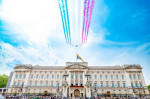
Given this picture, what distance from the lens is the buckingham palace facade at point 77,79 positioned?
48938 millimetres

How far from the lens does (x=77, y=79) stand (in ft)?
167

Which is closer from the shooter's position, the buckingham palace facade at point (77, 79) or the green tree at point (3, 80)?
the buckingham palace facade at point (77, 79)

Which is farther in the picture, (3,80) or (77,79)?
(3,80)

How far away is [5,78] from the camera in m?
66.3

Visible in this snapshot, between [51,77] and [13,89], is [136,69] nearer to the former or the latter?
[51,77]

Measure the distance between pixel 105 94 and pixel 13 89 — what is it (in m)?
44.1

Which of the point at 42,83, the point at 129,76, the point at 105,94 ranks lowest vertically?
the point at 105,94

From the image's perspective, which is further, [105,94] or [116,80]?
[116,80]

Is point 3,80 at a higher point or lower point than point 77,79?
lower

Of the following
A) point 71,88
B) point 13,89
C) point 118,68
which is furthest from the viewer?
point 118,68

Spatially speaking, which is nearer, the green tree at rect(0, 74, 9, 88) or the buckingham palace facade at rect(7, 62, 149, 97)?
the buckingham palace facade at rect(7, 62, 149, 97)

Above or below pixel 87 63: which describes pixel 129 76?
below

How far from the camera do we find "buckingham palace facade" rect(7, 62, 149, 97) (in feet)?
161

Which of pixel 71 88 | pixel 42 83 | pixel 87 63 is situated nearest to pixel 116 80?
pixel 87 63
